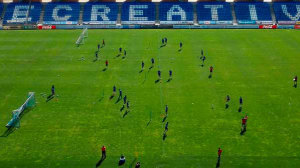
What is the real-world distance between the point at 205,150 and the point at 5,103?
23707 millimetres

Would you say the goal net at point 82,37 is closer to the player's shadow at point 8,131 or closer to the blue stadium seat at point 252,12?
the player's shadow at point 8,131

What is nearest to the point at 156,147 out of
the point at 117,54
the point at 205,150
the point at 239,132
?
the point at 205,150

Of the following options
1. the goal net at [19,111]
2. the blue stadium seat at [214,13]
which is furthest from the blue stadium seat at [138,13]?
the goal net at [19,111]

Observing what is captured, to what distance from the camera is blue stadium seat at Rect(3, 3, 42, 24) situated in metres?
77.1

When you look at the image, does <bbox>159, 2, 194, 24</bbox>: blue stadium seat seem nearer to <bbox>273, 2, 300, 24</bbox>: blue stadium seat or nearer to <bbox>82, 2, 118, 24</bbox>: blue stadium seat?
<bbox>82, 2, 118, 24</bbox>: blue stadium seat

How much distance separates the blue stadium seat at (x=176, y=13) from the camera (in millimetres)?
76750

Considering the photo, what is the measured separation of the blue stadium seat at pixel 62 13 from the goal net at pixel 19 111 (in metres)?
35.8

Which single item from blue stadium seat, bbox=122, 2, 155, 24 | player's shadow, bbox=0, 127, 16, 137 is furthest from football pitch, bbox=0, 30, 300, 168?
blue stadium seat, bbox=122, 2, 155, 24

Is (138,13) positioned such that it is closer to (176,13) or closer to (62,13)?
(176,13)

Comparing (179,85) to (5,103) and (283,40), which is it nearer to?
(5,103)

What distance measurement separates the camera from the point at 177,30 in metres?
71.8

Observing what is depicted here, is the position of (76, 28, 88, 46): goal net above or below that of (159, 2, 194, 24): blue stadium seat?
below

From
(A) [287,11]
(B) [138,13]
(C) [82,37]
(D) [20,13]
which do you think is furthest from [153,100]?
(A) [287,11]

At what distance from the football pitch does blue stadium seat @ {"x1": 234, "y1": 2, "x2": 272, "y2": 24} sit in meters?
9.35
